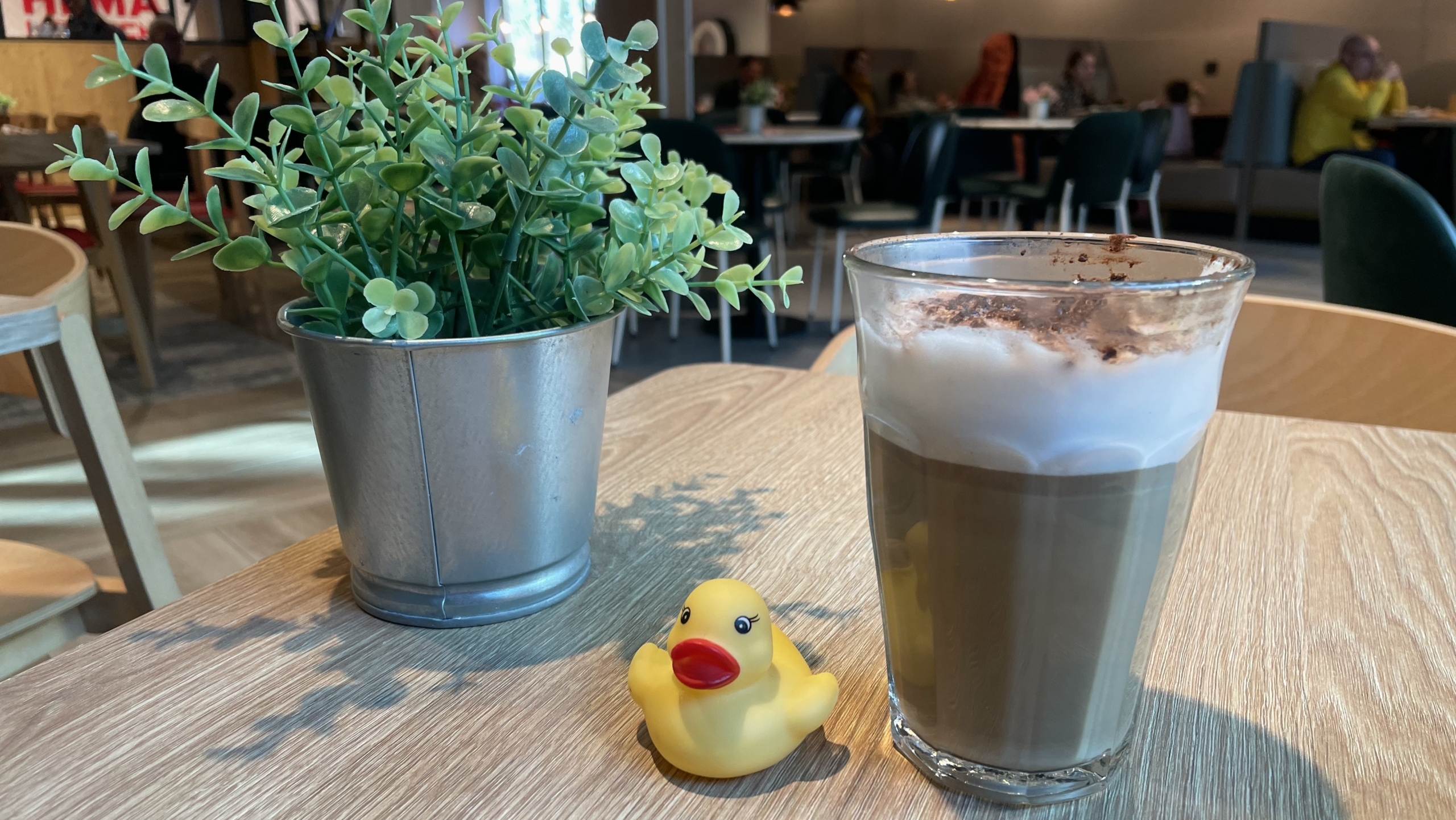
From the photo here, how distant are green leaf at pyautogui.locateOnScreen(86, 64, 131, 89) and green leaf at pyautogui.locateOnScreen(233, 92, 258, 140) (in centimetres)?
4

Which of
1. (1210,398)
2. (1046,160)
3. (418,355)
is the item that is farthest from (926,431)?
(1046,160)

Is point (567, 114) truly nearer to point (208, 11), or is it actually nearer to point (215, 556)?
point (215, 556)

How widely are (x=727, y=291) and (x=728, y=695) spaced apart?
168 millimetres

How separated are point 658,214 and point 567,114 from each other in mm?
60

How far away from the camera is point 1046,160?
6.39 meters

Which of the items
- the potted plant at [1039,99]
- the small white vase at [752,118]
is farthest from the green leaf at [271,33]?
the potted plant at [1039,99]

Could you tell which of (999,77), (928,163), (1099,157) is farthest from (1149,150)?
(999,77)

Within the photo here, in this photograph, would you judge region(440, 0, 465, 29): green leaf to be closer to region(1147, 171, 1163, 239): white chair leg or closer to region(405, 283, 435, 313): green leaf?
region(405, 283, 435, 313): green leaf

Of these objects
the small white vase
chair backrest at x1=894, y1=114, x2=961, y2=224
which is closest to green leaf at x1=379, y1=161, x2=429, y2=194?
chair backrest at x1=894, y1=114, x2=961, y2=224

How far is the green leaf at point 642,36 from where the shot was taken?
1.02ft

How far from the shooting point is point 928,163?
10.8 feet

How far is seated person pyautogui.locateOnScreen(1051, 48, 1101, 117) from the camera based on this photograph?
20.5 feet

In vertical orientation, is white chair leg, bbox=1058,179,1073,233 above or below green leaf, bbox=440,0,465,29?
below

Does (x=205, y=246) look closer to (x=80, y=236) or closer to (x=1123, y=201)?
(x=80, y=236)
